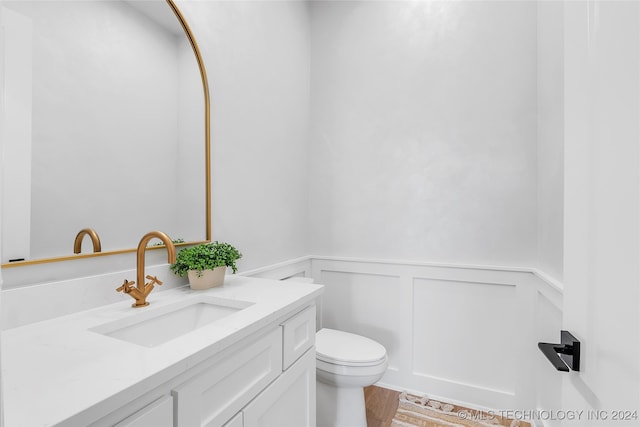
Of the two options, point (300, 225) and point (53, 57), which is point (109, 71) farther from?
point (300, 225)

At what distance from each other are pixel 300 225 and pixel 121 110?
4.42 ft

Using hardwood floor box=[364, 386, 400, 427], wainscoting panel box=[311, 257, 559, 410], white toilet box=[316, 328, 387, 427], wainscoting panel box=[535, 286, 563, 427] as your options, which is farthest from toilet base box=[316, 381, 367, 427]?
wainscoting panel box=[535, 286, 563, 427]

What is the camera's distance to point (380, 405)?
2000 millimetres

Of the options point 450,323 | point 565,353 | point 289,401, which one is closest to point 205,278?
point 289,401

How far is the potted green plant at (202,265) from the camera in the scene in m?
1.31

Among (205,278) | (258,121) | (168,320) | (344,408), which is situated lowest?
(344,408)

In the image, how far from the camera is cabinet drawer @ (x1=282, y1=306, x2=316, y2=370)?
45.7 inches

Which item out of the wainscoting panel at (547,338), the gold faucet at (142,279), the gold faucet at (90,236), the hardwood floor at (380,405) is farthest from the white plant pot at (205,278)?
the wainscoting panel at (547,338)

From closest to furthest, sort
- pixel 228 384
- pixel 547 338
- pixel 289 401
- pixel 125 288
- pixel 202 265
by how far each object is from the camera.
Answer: pixel 228 384 < pixel 125 288 < pixel 289 401 < pixel 202 265 < pixel 547 338

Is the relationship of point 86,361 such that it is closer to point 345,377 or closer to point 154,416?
point 154,416

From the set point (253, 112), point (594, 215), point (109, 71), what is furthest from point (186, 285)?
point (594, 215)

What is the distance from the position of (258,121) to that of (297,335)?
1.18 m

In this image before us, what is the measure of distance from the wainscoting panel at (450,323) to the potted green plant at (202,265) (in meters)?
1.12

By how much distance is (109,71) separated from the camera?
3.84 ft
